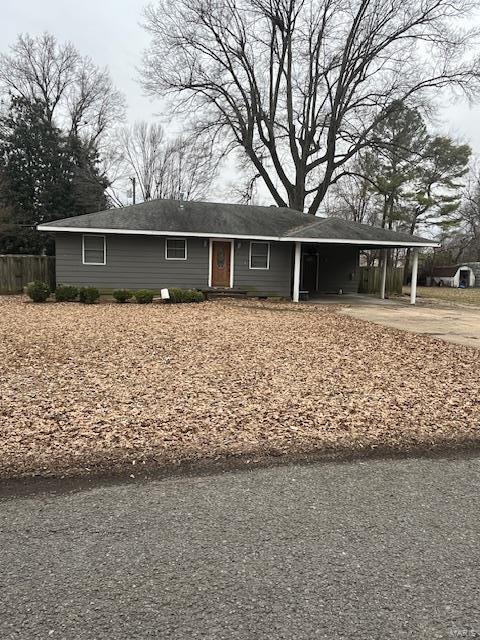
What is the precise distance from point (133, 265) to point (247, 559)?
1520cm

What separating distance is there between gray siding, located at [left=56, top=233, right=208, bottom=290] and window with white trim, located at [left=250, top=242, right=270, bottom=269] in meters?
1.78

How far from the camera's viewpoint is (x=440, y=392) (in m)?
5.33

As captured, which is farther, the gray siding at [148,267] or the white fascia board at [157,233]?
the gray siding at [148,267]

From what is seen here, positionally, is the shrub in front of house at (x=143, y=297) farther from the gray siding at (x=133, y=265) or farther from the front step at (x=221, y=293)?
the front step at (x=221, y=293)

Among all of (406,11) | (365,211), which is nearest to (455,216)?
(365,211)

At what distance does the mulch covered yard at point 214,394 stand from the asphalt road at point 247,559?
59 cm

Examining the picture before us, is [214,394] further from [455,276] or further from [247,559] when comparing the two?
[455,276]

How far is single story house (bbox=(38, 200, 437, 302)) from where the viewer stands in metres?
16.1

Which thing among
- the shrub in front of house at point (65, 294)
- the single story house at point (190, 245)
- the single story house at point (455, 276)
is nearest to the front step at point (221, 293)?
the single story house at point (190, 245)

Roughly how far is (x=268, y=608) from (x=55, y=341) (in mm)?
6702

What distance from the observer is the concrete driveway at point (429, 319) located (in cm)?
997

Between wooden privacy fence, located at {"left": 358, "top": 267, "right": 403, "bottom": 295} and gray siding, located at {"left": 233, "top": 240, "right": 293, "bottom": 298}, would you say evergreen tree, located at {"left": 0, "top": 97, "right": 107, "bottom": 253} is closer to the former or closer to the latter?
gray siding, located at {"left": 233, "top": 240, "right": 293, "bottom": 298}

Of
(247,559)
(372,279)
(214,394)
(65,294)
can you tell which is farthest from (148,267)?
(247,559)

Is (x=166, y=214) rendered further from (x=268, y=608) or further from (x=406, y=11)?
(x=406, y=11)
